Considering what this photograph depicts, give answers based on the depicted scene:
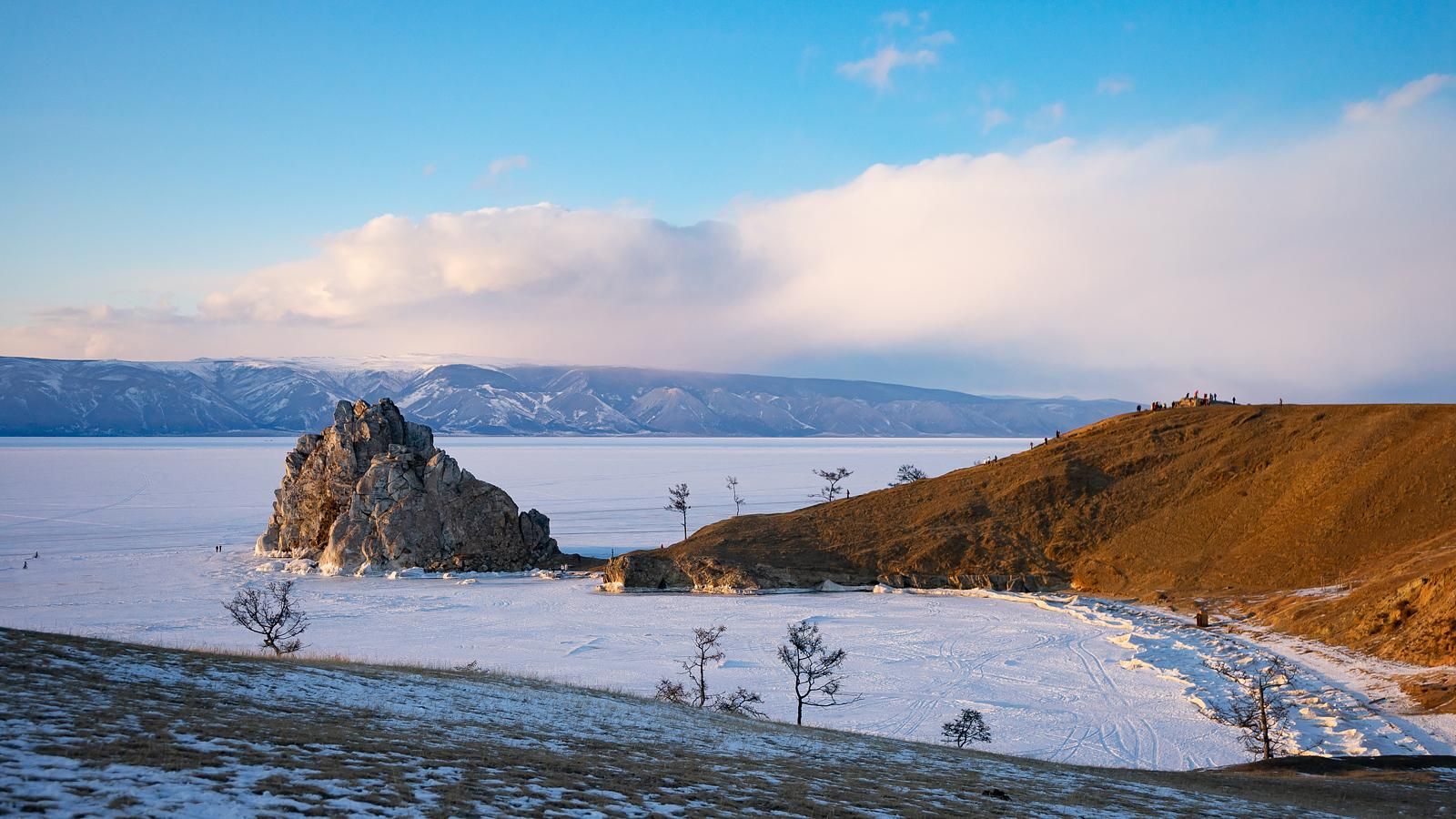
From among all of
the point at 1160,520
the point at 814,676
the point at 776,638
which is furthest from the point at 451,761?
the point at 1160,520

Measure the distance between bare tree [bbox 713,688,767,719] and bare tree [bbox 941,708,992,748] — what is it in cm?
580

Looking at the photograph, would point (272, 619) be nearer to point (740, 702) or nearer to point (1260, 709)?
point (740, 702)

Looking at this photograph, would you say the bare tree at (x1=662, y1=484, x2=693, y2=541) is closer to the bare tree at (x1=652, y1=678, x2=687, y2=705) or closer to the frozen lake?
the frozen lake

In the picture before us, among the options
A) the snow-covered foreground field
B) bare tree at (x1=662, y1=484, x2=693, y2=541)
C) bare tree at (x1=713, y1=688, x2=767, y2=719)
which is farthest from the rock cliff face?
bare tree at (x1=713, y1=688, x2=767, y2=719)

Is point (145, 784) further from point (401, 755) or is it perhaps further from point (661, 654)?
point (661, 654)

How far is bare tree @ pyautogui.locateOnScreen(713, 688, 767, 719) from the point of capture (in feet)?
95.4

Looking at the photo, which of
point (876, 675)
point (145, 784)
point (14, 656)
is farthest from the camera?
point (876, 675)

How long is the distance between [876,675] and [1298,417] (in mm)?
50585

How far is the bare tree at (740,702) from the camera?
95.4ft

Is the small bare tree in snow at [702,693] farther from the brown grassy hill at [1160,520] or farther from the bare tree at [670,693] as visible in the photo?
the brown grassy hill at [1160,520]

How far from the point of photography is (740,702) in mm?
32312

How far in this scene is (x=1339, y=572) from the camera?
50.2m

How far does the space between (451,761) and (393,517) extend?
2650 inches

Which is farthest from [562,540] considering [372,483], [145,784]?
[145,784]
